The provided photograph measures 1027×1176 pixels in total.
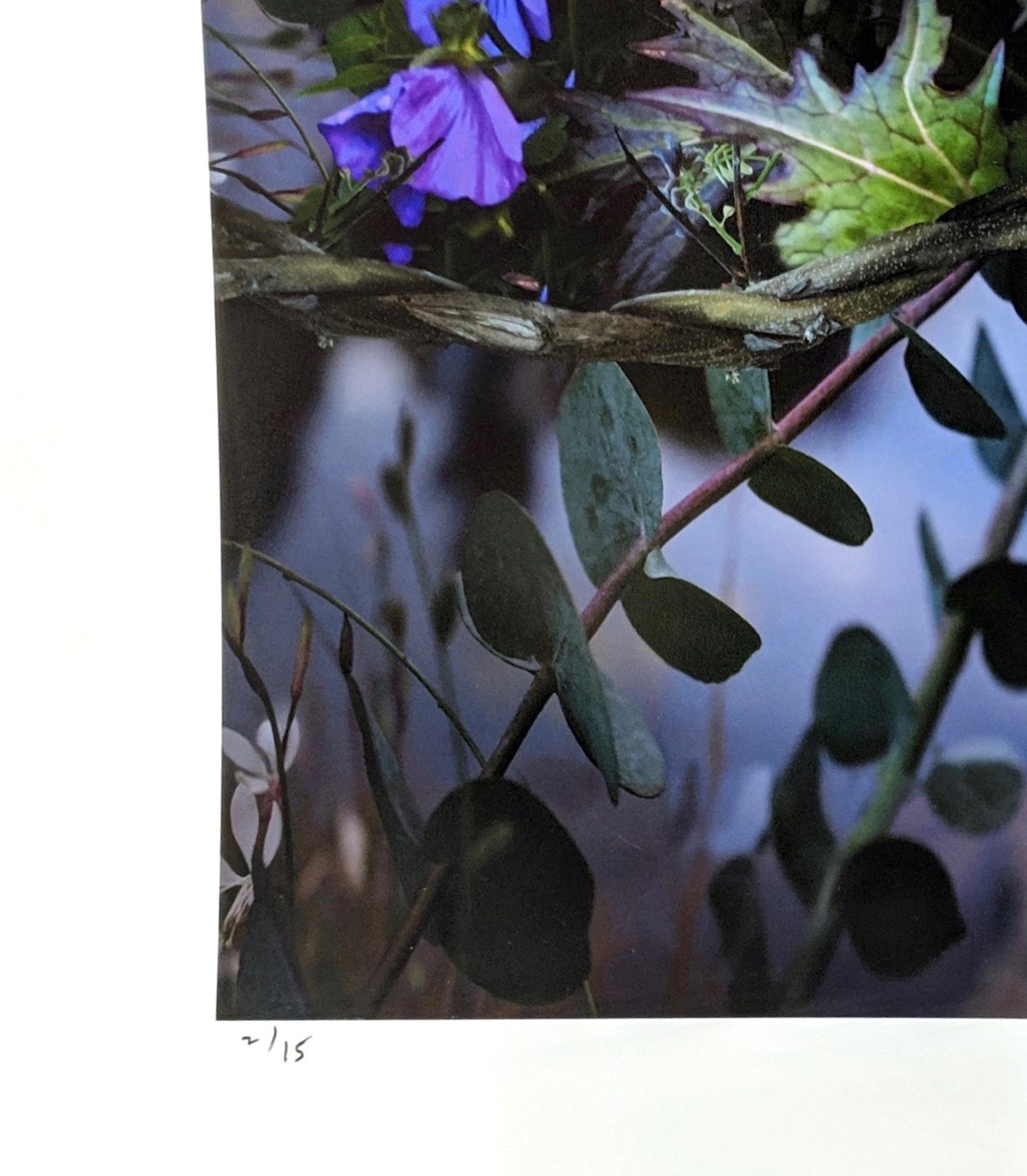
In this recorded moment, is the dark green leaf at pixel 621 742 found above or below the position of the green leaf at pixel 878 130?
below

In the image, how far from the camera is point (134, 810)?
45cm

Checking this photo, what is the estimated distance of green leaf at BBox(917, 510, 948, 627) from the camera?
0.47m

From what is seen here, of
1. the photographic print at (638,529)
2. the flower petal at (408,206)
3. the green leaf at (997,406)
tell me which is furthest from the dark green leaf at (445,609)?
the green leaf at (997,406)

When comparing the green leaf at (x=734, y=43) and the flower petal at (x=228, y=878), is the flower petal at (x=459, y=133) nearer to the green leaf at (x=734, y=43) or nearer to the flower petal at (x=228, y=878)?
the green leaf at (x=734, y=43)

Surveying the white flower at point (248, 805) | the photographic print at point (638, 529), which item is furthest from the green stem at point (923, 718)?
the white flower at point (248, 805)

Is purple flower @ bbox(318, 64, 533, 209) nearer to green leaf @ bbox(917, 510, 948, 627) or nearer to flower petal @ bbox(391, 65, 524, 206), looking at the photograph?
flower petal @ bbox(391, 65, 524, 206)

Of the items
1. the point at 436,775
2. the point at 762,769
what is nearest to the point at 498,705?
the point at 436,775

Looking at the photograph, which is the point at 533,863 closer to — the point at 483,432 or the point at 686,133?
the point at 483,432

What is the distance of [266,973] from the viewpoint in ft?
1.51

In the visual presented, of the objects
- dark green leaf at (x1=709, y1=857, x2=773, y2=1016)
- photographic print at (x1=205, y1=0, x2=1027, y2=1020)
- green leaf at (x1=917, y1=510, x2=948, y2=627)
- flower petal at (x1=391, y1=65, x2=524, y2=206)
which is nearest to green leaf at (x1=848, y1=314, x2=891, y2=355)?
photographic print at (x1=205, y1=0, x2=1027, y2=1020)

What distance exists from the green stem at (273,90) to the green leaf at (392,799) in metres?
0.29

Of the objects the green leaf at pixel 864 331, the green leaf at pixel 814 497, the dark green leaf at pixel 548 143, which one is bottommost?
the green leaf at pixel 814 497

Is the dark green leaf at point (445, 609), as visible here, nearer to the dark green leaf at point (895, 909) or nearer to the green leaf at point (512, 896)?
the green leaf at point (512, 896)

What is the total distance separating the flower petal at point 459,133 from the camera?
1.48 feet
